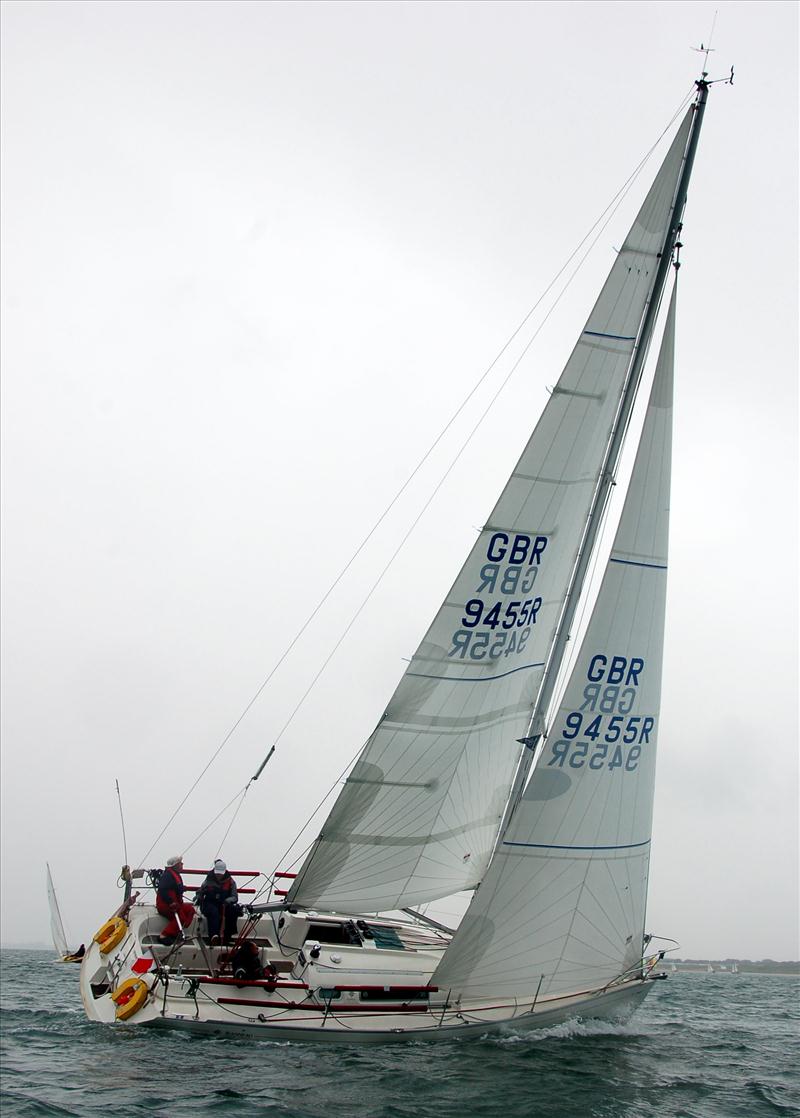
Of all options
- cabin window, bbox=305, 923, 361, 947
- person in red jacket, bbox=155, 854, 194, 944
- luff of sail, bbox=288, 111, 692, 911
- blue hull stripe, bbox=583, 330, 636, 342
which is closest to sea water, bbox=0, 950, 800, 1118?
person in red jacket, bbox=155, 854, 194, 944

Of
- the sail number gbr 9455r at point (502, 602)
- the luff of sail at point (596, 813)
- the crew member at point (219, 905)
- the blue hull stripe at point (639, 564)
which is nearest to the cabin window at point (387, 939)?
the luff of sail at point (596, 813)

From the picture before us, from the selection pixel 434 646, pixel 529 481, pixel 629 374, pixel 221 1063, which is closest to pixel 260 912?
pixel 221 1063

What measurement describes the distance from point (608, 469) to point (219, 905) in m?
7.98

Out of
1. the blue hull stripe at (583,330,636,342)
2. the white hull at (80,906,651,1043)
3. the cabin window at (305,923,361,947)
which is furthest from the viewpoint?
the cabin window at (305,923,361,947)

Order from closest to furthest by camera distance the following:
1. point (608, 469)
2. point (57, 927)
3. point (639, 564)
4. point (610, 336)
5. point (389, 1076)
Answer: point (389, 1076), point (639, 564), point (610, 336), point (608, 469), point (57, 927)

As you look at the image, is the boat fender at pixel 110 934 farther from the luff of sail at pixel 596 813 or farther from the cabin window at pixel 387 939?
the luff of sail at pixel 596 813

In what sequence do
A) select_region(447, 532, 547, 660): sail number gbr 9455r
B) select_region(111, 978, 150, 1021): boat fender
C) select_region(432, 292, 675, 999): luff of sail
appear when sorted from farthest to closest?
select_region(447, 532, 547, 660): sail number gbr 9455r < select_region(432, 292, 675, 999): luff of sail < select_region(111, 978, 150, 1021): boat fender

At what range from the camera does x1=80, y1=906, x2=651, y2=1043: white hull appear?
1187 cm

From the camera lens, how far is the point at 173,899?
14.2 m

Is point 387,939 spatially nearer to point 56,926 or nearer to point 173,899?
point 173,899

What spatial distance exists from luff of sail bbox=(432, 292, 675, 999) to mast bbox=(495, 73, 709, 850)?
418 millimetres

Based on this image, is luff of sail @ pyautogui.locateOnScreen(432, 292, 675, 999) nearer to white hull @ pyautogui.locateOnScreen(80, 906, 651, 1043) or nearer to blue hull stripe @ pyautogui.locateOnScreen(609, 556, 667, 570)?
blue hull stripe @ pyautogui.locateOnScreen(609, 556, 667, 570)

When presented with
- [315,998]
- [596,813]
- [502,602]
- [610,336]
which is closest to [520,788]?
[596,813]

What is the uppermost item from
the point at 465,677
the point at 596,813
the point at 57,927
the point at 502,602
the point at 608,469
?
the point at 608,469
